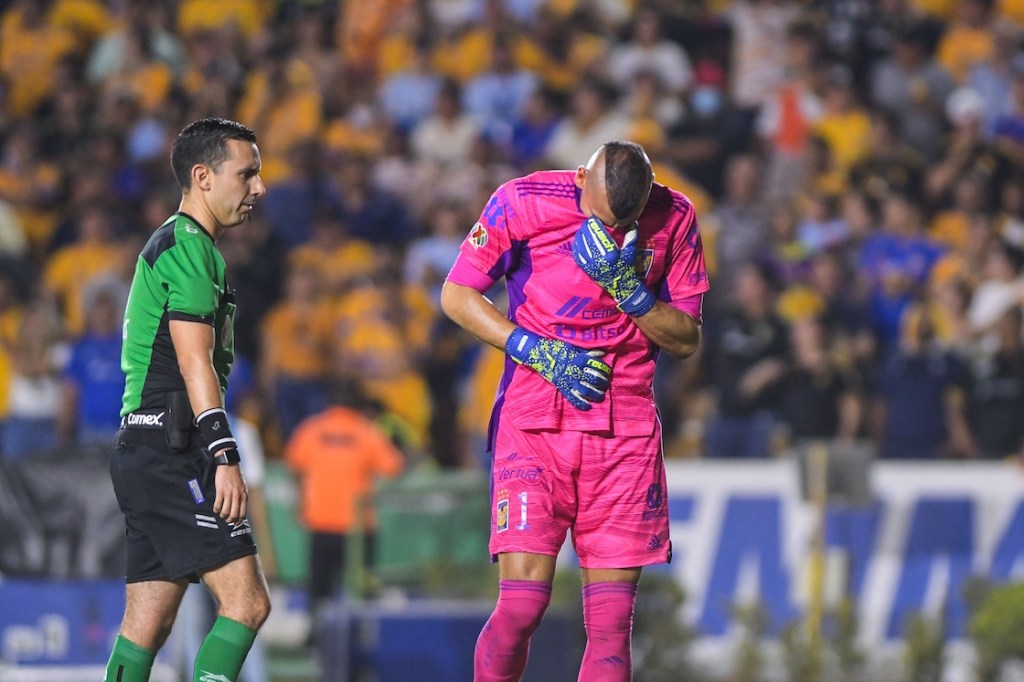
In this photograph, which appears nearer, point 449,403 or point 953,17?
point 449,403

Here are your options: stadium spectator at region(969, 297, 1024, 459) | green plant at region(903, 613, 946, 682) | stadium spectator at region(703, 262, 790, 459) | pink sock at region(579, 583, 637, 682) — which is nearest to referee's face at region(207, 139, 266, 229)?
pink sock at region(579, 583, 637, 682)

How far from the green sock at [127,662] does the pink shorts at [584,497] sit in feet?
4.57

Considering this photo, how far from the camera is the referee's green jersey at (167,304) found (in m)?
5.96

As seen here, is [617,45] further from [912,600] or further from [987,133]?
[912,600]

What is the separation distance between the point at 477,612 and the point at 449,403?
3.83 metres

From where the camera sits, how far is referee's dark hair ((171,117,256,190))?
616 cm

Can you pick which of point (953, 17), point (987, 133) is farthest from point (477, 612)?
point (953, 17)

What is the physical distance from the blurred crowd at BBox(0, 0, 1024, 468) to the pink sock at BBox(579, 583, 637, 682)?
5778 mm

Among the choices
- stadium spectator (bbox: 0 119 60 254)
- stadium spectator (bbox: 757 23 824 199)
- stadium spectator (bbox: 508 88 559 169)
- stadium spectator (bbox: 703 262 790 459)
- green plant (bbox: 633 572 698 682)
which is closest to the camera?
green plant (bbox: 633 572 698 682)

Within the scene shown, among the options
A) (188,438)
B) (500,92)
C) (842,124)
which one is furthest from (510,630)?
(500,92)

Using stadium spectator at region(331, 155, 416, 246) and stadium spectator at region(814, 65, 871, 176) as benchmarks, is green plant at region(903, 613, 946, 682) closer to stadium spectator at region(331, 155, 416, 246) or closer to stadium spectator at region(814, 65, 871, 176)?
stadium spectator at region(814, 65, 871, 176)

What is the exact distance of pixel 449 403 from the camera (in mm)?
14383

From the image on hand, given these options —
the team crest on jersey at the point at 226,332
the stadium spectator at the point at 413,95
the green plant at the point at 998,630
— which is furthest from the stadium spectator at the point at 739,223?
the team crest on jersey at the point at 226,332

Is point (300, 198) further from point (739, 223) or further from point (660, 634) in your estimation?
point (660, 634)
